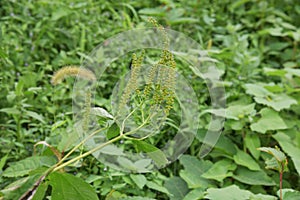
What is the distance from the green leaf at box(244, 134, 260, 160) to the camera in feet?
7.00

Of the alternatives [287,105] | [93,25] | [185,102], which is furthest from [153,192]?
[93,25]

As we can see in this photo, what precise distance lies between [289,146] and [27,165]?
1034 mm

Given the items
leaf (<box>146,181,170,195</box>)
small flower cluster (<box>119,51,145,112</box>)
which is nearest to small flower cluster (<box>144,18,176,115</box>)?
small flower cluster (<box>119,51,145,112</box>)

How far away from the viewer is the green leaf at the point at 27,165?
67.1 inches

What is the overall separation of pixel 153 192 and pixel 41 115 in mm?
561

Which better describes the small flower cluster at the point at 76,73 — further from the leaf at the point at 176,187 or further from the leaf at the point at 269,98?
the leaf at the point at 269,98

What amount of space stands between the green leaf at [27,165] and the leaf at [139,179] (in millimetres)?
299

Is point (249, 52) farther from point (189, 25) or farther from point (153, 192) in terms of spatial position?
point (153, 192)

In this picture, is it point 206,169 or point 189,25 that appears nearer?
point 206,169

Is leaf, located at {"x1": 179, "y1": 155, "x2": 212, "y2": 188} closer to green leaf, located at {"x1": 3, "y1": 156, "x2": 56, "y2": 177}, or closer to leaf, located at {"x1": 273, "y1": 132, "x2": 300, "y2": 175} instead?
leaf, located at {"x1": 273, "y1": 132, "x2": 300, "y2": 175}

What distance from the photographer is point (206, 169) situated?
82.7 inches

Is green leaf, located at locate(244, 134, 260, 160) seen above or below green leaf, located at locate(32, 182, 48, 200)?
below

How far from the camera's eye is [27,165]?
5.75ft

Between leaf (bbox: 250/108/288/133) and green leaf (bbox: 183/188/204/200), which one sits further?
leaf (bbox: 250/108/288/133)
